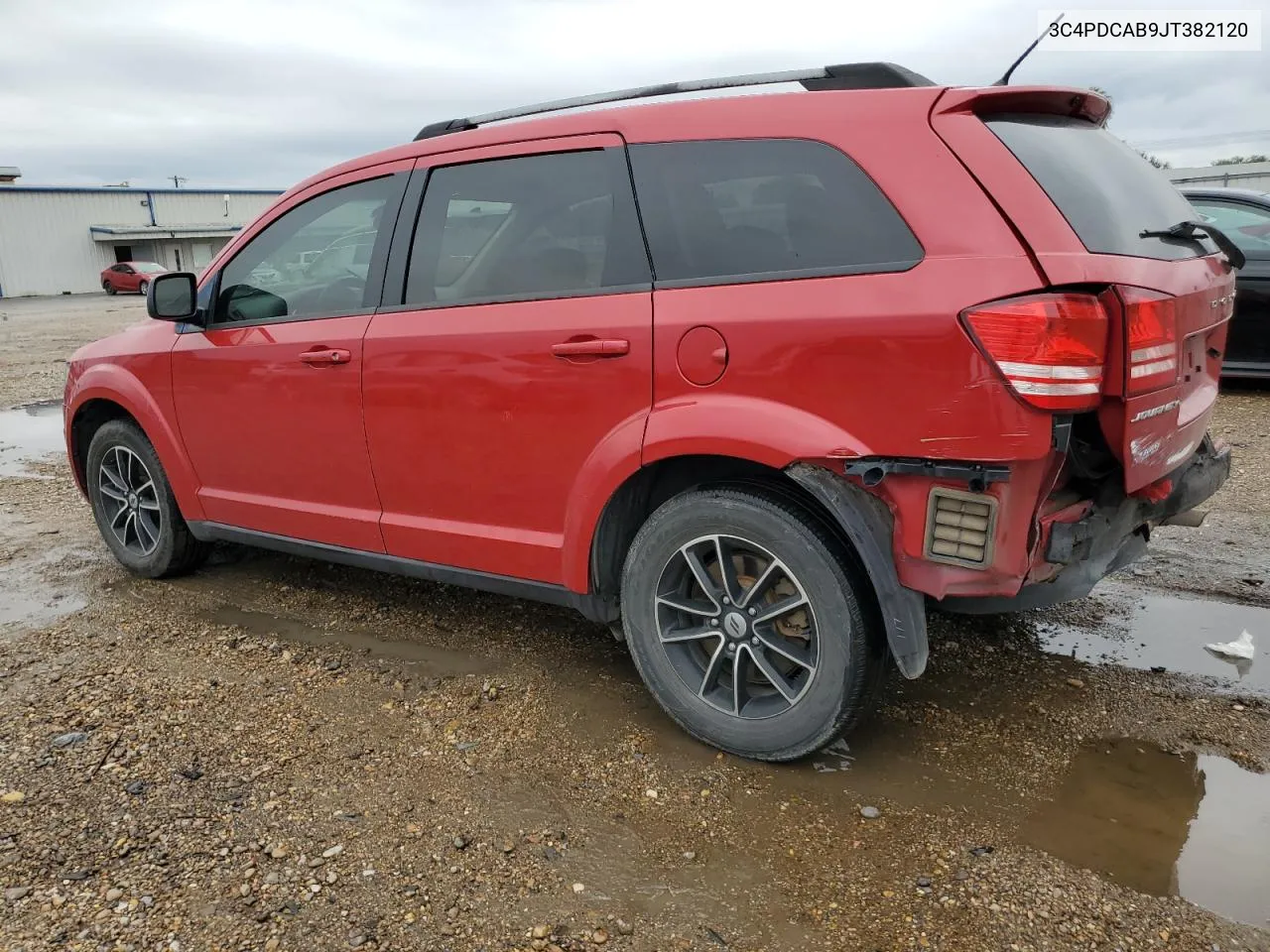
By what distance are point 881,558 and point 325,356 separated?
2.20 m

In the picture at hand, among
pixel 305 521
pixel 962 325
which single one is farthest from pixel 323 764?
pixel 962 325

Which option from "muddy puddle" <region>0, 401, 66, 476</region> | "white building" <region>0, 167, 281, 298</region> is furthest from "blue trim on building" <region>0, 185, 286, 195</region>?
"muddy puddle" <region>0, 401, 66, 476</region>

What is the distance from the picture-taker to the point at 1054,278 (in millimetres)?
2277

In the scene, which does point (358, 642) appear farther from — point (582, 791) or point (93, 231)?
point (93, 231)

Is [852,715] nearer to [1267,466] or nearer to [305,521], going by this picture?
[305,521]

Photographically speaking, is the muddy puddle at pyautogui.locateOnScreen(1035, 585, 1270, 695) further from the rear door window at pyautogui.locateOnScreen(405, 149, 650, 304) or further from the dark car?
the dark car

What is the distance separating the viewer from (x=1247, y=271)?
23.8ft

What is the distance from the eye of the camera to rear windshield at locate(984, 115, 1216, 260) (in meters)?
2.45

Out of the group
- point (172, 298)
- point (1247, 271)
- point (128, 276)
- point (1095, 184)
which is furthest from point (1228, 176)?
point (128, 276)

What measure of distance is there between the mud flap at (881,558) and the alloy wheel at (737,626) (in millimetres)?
237

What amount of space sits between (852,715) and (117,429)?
374 cm

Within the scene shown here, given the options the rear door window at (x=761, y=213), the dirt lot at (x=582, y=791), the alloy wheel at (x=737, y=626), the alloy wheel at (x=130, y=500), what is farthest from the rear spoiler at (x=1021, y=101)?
the alloy wheel at (x=130, y=500)

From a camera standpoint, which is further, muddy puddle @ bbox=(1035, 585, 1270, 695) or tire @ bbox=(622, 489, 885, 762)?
muddy puddle @ bbox=(1035, 585, 1270, 695)

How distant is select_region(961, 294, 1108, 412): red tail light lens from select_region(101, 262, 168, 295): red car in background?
125 ft
